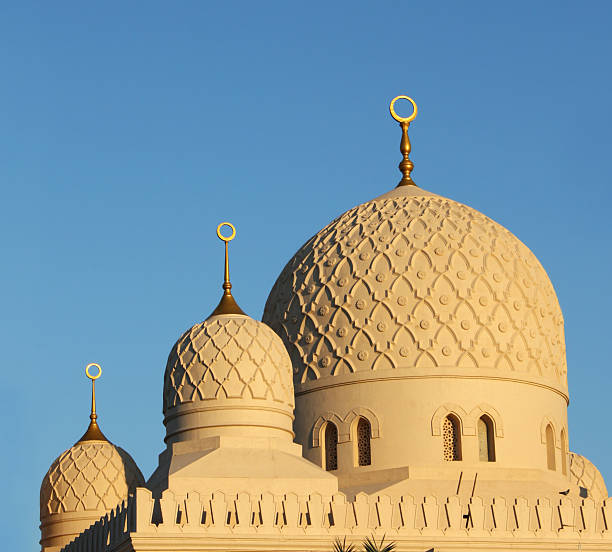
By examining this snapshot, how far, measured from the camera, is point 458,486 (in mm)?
27750

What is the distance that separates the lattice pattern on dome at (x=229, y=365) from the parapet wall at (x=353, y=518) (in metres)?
2.26

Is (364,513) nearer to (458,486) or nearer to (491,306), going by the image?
(458,486)

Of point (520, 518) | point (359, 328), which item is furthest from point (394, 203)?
point (520, 518)

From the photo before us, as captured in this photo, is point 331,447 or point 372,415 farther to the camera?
point 331,447

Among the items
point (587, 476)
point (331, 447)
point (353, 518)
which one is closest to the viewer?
point (353, 518)

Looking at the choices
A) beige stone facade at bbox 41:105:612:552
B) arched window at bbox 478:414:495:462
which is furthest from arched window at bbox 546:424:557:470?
arched window at bbox 478:414:495:462

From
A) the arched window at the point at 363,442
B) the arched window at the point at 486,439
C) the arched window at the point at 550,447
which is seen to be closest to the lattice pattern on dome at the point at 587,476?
the arched window at the point at 550,447

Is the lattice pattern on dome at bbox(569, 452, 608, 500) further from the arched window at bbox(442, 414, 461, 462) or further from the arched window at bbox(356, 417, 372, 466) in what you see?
the arched window at bbox(356, 417, 372, 466)

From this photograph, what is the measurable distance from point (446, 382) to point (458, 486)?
6.52 ft

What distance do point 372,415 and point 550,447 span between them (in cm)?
341

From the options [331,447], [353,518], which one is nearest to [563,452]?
[331,447]

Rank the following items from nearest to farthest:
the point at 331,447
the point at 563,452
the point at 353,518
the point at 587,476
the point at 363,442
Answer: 1. the point at 353,518
2. the point at 363,442
3. the point at 331,447
4. the point at 563,452
5. the point at 587,476

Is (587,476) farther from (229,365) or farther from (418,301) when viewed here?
(229,365)

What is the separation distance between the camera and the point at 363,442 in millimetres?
28938
